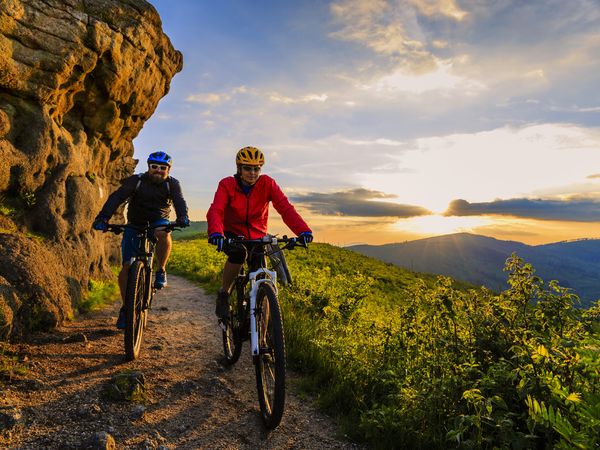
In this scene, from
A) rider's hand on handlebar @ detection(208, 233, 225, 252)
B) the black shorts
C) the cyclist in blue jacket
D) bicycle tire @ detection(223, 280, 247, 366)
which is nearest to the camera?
rider's hand on handlebar @ detection(208, 233, 225, 252)

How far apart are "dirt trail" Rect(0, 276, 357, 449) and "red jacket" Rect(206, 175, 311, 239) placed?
2508 millimetres

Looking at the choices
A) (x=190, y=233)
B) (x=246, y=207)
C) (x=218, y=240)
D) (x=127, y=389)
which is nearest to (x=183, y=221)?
(x=246, y=207)

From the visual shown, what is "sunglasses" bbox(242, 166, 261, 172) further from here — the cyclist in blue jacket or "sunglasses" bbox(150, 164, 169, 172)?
"sunglasses" bbox(150, 164, 169, 172)

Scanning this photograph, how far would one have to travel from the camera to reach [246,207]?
20.2 feet

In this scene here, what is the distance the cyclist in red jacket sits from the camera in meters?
5.89

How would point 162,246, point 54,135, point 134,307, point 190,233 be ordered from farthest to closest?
point 190,233
point 54,135
point 162,246
point 134,307

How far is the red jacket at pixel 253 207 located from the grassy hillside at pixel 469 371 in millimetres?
2308

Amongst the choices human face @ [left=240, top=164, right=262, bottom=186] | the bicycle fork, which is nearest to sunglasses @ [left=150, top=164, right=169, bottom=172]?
human face @ [left=240, top=164, right=262, bottom=186]

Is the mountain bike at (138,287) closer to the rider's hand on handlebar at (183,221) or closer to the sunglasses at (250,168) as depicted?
the rider's hand on handlebar at (183,221)

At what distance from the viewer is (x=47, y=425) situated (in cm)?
420

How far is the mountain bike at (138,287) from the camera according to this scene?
6.11 m

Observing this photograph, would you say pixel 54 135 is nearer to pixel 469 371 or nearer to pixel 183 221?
pixel 183 221

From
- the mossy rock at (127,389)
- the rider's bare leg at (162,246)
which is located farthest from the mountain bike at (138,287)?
the mossy rock at (127,389)

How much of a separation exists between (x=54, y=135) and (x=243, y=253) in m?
7.33
